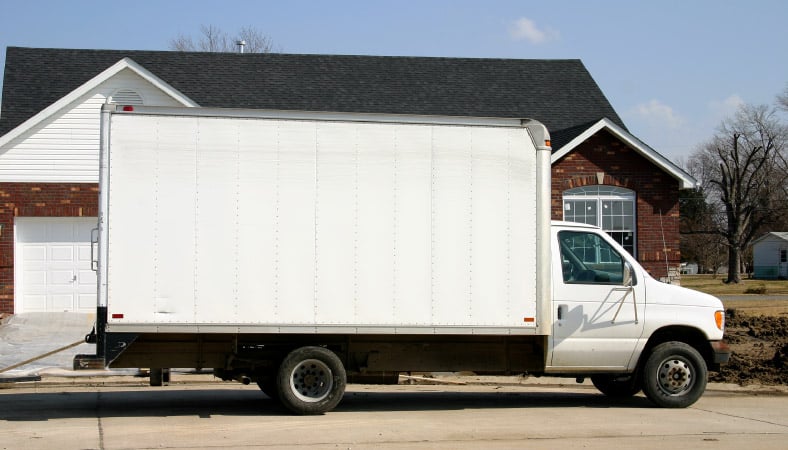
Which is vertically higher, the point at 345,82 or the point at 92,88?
the point at 345,82

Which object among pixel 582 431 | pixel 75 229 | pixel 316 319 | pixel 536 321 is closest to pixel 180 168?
pixel 316 319

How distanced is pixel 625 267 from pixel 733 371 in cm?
489

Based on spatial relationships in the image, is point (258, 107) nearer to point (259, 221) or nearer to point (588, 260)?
point (259, 221)

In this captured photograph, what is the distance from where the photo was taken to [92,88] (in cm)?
2200

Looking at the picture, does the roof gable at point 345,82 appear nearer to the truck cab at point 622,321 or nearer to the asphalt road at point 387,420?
the asphalt road at point 387,420

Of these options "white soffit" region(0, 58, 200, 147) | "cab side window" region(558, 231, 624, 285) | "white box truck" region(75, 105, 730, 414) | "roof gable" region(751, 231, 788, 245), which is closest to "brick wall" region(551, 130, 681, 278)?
"white soffit" region(0, 58, 200, 147)

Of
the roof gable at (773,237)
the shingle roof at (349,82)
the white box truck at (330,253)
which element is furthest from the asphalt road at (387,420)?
the roof gable at (773,237)

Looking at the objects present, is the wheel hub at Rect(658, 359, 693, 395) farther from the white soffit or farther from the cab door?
the white soffit

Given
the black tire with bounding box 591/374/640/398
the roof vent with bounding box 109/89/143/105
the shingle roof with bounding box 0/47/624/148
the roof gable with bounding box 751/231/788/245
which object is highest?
the shingle roof with bounding box 0/47/624/148

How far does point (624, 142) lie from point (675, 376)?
41.2 feet

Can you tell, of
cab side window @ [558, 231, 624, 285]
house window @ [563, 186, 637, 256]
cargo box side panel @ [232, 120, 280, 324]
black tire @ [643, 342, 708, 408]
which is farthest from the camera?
house window @ [563, 186, 637, 256]

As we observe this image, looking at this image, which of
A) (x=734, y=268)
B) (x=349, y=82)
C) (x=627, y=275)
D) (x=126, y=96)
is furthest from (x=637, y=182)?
(x=734, y=268)

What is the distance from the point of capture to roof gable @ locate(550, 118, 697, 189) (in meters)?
22.6

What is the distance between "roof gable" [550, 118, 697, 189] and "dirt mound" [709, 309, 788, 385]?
3.70 metres
